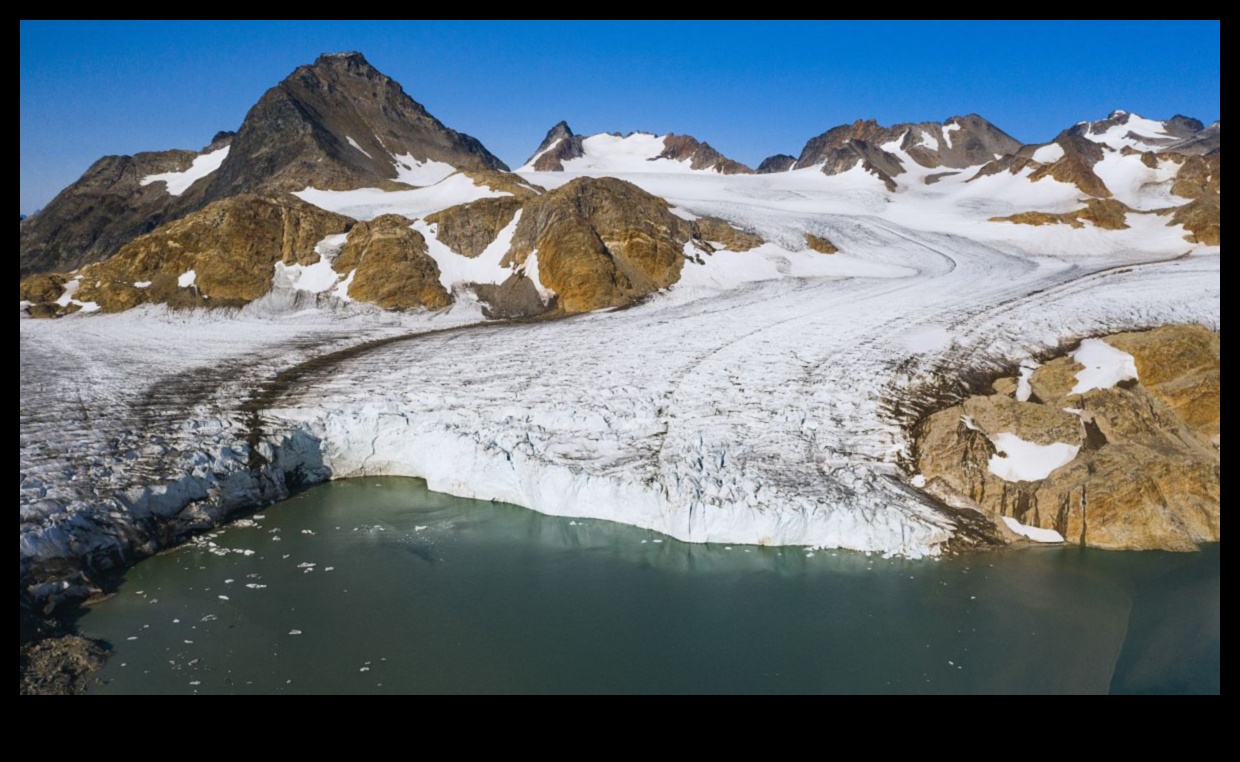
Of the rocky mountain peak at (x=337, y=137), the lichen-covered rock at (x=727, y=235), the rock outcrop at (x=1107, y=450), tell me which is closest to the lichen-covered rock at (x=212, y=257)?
the rocky mountain peak at (x=337, y=137)

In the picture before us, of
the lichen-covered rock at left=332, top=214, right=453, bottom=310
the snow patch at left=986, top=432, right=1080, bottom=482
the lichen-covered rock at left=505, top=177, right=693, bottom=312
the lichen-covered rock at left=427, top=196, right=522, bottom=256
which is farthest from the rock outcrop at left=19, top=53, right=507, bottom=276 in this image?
the snow patch at left=986, top=432, right=1080, bottom=482

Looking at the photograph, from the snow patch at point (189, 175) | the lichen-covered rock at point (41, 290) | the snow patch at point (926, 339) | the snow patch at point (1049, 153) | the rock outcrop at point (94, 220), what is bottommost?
the snow patch at point (926, 339)

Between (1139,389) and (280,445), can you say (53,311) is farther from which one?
(1139,389)

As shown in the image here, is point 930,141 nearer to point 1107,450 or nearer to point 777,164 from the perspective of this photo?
point 777,164

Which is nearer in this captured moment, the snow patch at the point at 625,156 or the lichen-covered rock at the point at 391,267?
the lichen-covered rock at the point at 391,267

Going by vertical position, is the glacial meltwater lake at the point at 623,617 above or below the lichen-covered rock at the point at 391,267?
below

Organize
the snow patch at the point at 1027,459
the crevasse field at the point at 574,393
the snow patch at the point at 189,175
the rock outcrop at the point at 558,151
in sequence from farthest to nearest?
1. the rock outcrop at the point at 558,151
2. the snow patch at the point at 189,175
3. the snow patch at the point at 1027,459
4. the crevasse field at the point at 574,393

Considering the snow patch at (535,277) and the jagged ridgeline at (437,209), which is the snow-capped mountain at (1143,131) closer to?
the jagged ridgeline at (437,209)
